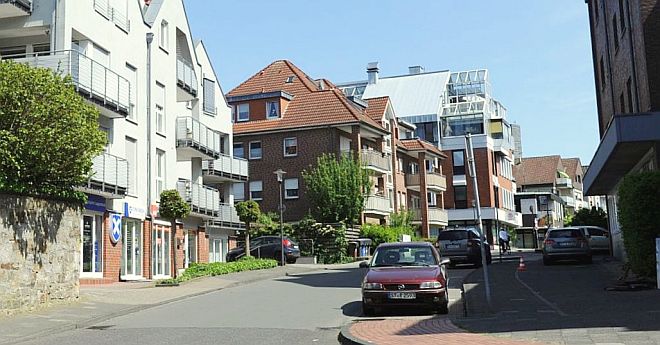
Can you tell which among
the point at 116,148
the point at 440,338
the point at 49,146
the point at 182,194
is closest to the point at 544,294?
the point at 440,338

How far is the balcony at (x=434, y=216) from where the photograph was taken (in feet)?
216

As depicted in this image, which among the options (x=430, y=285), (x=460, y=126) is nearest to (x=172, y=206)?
(x=430, y=285)

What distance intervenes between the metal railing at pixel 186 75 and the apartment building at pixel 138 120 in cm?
5

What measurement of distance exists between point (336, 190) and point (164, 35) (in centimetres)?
1823

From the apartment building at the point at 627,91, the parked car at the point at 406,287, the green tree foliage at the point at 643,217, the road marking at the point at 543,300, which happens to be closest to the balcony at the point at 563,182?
the apartment building at the point at 627,91

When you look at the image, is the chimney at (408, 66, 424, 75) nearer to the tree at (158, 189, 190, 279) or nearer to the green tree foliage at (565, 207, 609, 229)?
the green tree foliage at (565, 207, 609, 229)

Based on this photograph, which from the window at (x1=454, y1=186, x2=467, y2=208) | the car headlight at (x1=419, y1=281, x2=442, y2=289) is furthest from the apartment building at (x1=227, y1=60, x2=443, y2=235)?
the car headlight at (x1=419, y1=281, x2=442, y2=289)

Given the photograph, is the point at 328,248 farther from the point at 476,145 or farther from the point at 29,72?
the point at 476,145

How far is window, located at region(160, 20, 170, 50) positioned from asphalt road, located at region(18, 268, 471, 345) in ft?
47.7

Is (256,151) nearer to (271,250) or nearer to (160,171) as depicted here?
(271,250)

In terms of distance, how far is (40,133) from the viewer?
57.1 feet

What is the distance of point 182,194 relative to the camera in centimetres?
3394

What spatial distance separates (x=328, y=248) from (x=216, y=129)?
9.40 m

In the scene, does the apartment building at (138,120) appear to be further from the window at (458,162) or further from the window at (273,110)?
the window at (458,162)
